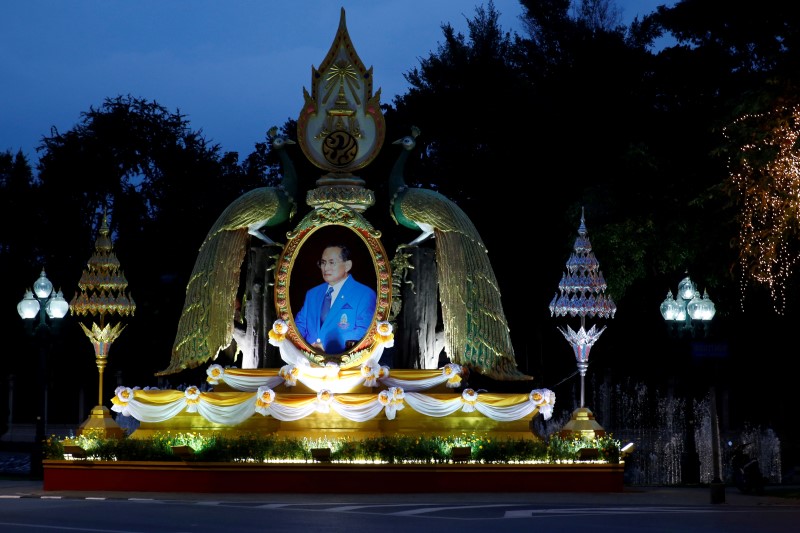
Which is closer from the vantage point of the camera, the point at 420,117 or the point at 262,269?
the point at 262,269

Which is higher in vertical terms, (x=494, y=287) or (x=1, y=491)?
(x=494, y=287)

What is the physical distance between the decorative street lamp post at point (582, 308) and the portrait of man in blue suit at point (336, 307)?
3841 mm

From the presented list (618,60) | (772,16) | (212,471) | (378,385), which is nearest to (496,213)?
(618,60)

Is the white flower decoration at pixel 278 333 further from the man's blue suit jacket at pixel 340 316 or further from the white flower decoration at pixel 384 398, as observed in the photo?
the white flower decoration at pixel 384 398

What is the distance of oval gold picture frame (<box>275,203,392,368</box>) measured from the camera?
1198 inches

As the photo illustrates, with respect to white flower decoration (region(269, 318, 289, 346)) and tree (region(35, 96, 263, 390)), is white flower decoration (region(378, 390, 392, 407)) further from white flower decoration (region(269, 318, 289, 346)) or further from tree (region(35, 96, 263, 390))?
tree (region(35, 96, 263, 390))

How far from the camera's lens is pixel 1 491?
26719 mm

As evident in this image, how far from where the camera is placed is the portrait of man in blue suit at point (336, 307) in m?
30.5

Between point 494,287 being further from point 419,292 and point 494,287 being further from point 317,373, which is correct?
point 317,373

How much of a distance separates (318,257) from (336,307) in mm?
1081

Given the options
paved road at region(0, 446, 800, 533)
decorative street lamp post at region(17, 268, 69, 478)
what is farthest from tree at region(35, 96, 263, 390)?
paved road at region(0, 446, 800, 533)

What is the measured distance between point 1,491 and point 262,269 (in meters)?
7.27

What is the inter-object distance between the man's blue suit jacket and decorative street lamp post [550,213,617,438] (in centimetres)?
377

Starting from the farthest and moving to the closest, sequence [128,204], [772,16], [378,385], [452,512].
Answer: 1. [128,204]
2. [772,16]
3. [378,385]
4. [452,512]
